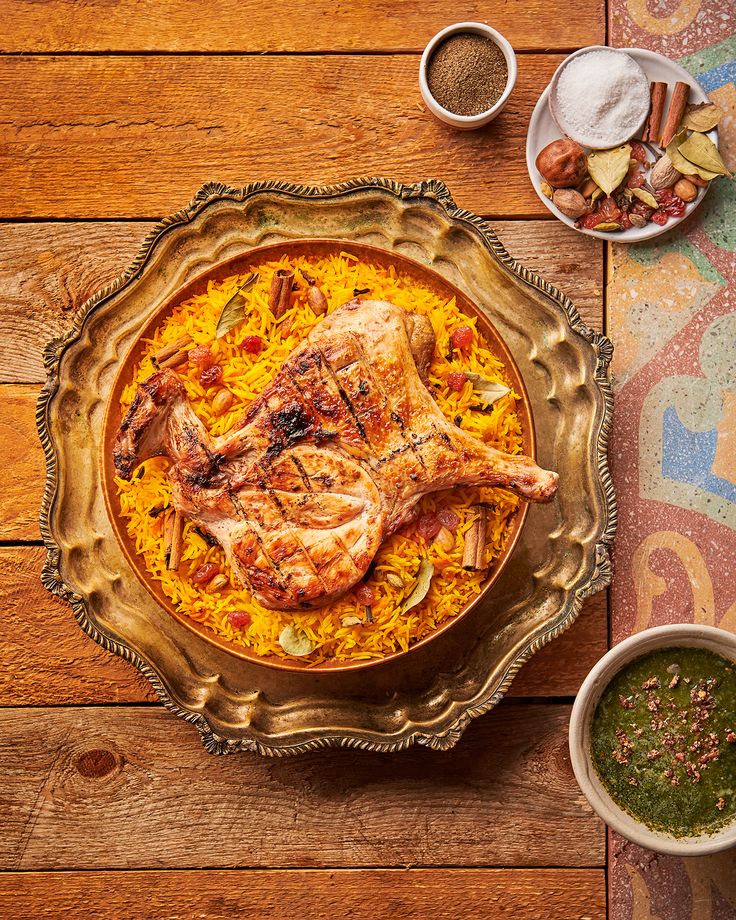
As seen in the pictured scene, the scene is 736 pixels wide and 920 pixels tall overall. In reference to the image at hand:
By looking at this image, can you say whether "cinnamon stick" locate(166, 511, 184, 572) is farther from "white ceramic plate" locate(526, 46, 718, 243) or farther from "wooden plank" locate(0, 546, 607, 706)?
"white ceramic plate" locate(526, 46, 718, 243)

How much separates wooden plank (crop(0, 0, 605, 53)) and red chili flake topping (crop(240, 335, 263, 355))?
50.7 inches

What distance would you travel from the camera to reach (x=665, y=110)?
3.09 metres

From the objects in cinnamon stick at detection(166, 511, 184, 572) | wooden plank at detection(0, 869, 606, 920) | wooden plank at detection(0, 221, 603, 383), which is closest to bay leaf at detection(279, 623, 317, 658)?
cinnamon stick at detection(166, 511, 184, 572)

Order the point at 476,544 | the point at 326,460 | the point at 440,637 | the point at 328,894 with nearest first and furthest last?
the point at 326,460
the point at 476,544
the point at 440,637
the point at 328,894

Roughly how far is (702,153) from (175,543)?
2.37 meters

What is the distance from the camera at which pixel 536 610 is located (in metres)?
2.85

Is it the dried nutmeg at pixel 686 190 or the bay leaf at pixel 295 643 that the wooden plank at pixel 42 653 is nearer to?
the bay leaf at pixel 295 643

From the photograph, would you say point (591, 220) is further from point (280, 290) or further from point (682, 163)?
point (280, 290)

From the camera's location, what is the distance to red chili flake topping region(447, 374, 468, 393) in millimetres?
2693

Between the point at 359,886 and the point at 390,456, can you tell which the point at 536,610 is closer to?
the point at 390,456

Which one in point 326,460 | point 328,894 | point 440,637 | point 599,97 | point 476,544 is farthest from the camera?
point 328,894

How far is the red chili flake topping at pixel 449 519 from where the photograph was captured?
8.87 feet

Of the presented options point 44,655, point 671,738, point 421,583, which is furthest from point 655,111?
point 44,655

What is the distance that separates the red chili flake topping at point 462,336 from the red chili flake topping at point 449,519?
0.55 meters
